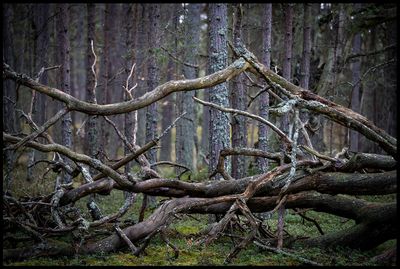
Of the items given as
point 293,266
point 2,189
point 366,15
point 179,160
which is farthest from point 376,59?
point 2,189

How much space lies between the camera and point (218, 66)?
32.4 feet

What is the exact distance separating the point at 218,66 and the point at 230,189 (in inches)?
123

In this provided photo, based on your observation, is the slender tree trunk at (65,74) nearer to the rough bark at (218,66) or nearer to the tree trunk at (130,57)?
the tree trunk at (130,57)

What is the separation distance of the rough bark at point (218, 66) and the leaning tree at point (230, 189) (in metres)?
1.25

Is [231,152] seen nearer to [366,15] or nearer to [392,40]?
[366,15]

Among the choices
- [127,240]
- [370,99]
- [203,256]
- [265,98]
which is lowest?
[203,256]

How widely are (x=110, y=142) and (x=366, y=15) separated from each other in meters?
16.3

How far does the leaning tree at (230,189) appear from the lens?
6898 mm

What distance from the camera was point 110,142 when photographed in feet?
85.3

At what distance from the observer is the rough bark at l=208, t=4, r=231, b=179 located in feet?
32.5

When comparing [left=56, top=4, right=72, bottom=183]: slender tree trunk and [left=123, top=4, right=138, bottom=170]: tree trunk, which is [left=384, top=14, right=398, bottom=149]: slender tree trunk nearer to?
[left=123, top=4, right=138, bottom=170]: tree trunk

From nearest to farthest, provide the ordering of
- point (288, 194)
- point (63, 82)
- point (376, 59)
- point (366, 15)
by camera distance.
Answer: point (288, 194) → point (63, 82) → point (366, 15) → point (376, 59)

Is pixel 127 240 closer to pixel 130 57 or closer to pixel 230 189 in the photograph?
pixel 230 189

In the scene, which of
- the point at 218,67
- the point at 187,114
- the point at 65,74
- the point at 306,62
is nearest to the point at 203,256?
the point at 218,67
